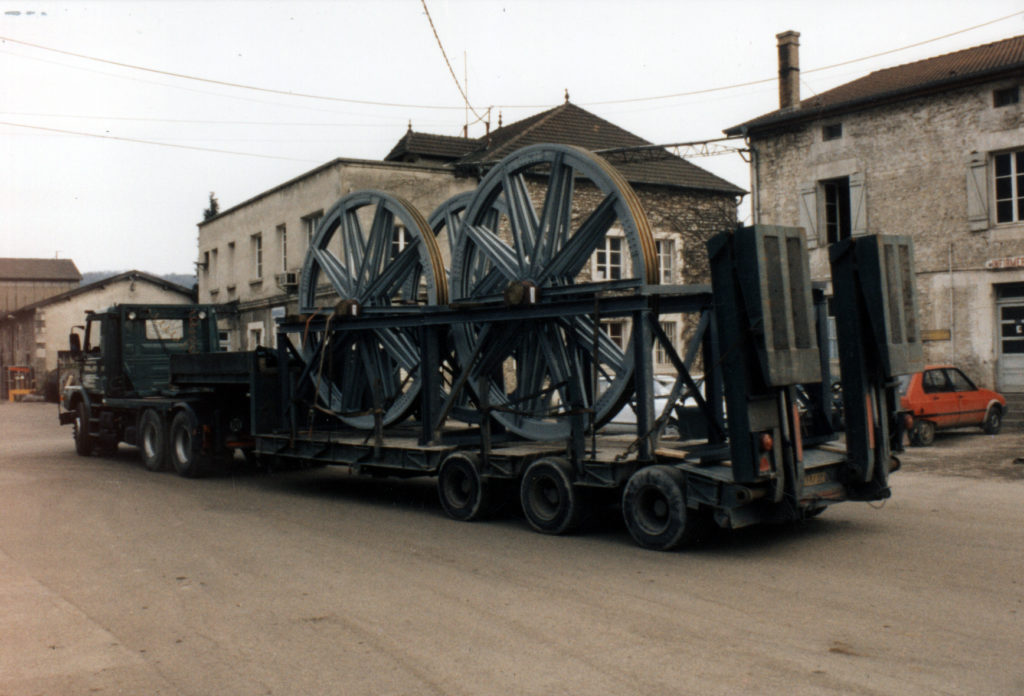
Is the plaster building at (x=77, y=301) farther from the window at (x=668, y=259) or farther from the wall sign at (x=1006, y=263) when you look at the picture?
the wall sign at (x=1006, y=263)

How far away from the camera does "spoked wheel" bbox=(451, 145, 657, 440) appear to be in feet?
31.2

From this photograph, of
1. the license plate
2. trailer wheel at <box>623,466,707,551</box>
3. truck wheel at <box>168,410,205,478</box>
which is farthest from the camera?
truck wheel at <box>168,410,205,478</box>

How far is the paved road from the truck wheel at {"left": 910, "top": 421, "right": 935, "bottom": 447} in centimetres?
615

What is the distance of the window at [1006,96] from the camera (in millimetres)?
20344

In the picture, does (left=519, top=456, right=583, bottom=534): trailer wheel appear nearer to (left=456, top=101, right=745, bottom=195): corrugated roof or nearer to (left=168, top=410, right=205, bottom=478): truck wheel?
(left=168, top=410, right=205, bottom=478): truck wheel

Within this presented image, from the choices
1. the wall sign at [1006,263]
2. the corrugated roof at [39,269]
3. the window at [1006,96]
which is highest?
the corrugated roof at [39,269]

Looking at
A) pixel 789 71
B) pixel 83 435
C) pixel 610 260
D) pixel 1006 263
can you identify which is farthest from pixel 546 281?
pixel 610 260

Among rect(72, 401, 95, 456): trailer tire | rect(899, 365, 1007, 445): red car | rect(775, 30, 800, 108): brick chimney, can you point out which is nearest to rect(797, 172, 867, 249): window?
rect(775, 30, 800, 108): brick chimney

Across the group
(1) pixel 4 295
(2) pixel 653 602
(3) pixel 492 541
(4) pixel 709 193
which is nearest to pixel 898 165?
(4) pixel 709 193

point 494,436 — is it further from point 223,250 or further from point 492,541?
point 223,250

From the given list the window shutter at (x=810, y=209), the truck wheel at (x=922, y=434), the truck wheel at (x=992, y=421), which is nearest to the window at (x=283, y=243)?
the window shutter at (x=810, y=209)

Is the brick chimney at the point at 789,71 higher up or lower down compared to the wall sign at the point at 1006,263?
higher up

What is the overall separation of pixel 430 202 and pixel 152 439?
12.0 meters

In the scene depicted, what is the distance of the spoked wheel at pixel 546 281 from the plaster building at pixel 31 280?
71.7 m
